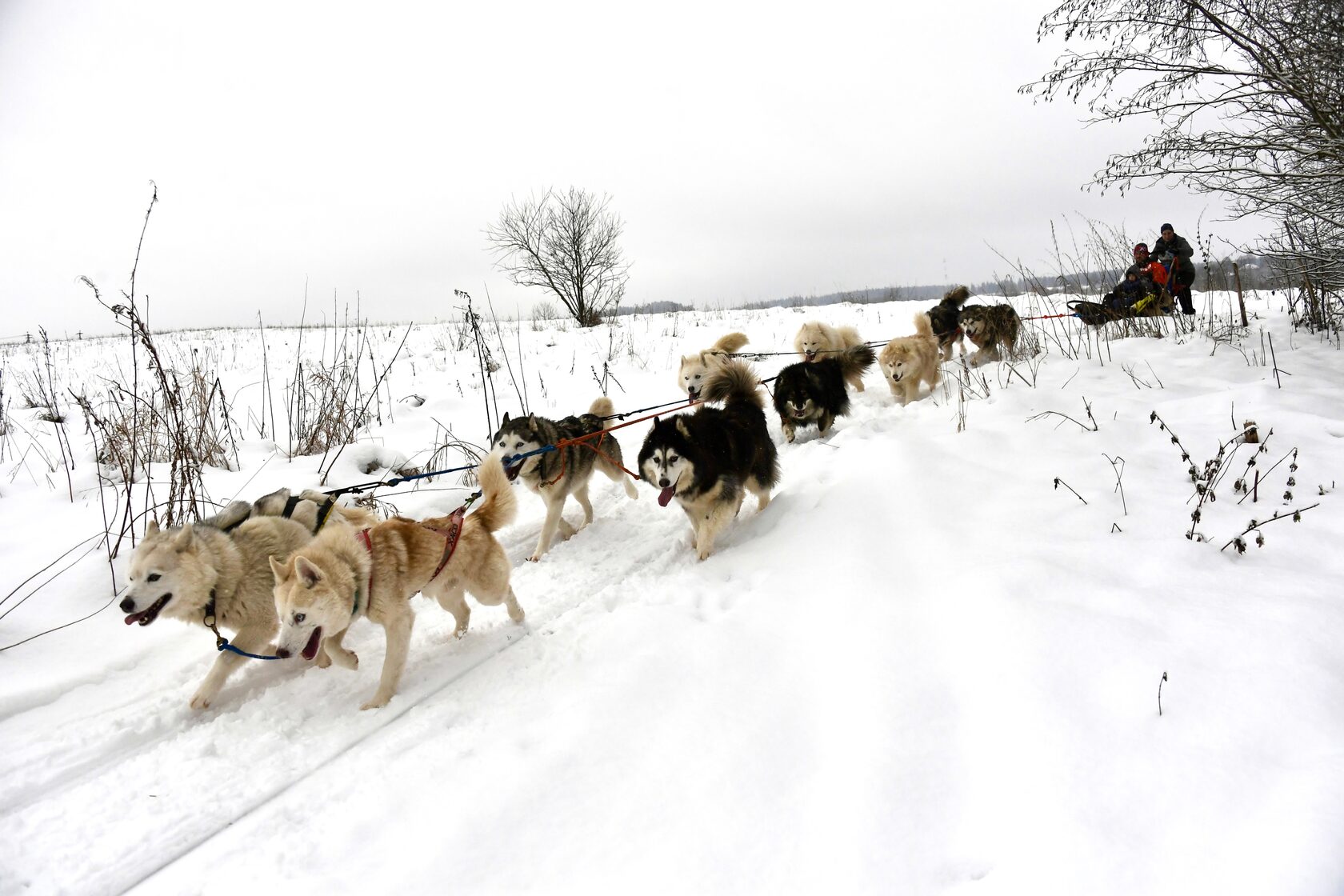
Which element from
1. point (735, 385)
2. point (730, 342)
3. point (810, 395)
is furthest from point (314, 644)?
point (730, 342)

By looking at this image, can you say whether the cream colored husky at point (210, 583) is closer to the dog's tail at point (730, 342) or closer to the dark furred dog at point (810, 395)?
the dark furred dog at point (810, 395)

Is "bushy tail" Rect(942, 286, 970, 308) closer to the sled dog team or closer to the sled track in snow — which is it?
the sled dog team

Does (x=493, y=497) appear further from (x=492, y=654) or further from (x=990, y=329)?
(x=990, y=329)

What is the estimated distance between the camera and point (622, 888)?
186cm

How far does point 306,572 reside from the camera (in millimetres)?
2738

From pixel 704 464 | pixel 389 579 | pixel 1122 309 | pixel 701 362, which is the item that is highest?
pixel 1122 309

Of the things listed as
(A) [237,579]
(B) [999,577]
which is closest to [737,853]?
(B) [999,577]

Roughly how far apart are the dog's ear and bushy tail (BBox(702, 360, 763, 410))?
3.43 meters

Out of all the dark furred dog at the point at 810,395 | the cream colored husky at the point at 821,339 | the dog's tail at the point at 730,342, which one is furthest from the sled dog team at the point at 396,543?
the cream colored husky at the point at 821,339

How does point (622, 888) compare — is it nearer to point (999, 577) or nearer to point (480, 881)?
point (480, 881)

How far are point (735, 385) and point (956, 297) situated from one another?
596 centimetres

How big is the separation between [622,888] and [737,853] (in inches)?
14.6

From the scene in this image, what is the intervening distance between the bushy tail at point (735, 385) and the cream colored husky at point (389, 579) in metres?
2.37

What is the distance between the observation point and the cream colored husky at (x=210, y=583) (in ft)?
9.65
